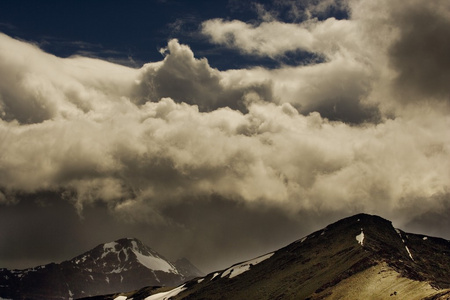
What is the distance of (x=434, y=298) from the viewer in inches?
7608
